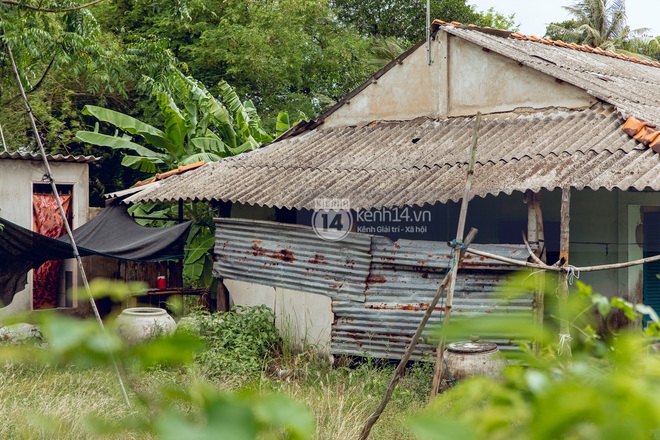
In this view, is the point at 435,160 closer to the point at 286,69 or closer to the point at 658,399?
the point at 658,399

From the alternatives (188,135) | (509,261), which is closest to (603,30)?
(188,135)

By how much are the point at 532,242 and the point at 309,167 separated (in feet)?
9.98

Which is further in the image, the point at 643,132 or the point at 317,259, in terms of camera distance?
the point at 317,259

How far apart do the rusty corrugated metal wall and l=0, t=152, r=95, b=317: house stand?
3671mm

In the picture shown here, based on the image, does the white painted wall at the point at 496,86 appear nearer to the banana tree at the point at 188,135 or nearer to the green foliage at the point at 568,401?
the banana tree at the point at 188,135

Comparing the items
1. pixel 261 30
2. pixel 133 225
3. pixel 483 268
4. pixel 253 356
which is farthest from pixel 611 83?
pixel 261 30

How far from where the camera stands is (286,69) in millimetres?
19453

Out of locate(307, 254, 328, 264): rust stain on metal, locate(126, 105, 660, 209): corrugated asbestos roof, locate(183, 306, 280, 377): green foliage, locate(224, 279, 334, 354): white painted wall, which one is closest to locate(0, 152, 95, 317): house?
locate(126, 105, 660, 209): corrugated asbestos roof

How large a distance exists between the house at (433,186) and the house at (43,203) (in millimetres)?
2018

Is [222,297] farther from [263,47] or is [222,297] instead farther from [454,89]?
[263,47]

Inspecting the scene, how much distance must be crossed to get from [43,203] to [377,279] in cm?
567

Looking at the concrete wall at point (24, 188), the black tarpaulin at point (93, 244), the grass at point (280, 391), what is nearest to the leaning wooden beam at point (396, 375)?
the grass at point (280, 391)

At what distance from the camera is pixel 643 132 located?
6.86 metres

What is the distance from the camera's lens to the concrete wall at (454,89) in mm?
8281
